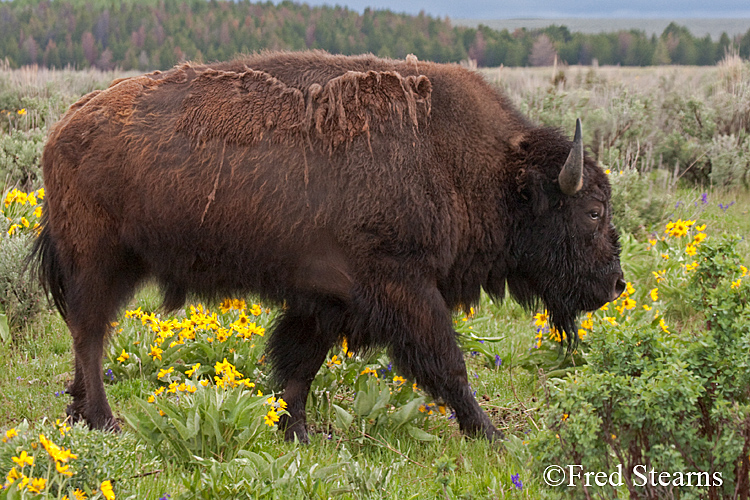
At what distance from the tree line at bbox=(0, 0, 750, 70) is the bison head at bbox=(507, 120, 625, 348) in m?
20.2

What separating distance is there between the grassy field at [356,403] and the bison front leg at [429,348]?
15cm

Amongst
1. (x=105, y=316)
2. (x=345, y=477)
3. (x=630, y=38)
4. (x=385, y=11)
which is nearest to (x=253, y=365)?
(x=105, y=316)

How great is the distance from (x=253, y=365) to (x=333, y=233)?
133cm

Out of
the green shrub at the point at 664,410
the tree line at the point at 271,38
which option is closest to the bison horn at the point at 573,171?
the green shrub at the point at 664,410

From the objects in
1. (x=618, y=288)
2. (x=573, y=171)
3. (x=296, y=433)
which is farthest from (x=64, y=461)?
(x=618, y=288)

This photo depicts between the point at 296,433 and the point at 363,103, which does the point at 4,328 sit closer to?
the point at 296,433

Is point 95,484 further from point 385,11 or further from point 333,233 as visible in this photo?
point 385,11

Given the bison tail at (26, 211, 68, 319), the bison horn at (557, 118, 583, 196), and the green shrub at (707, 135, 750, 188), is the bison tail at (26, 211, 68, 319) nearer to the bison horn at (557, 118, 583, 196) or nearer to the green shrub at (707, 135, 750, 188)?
the bison horn at (557, 118, 583, 196)

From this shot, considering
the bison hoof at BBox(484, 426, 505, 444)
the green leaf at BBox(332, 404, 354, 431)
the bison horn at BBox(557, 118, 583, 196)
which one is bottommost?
the bison hoof at BBox(484, 426, 505, 444)

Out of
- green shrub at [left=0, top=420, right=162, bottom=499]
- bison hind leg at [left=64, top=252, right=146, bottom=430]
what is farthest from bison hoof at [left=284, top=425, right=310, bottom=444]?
green shrub at [left=0, top=420, right=162, bottom=499]

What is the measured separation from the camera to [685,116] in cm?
1223

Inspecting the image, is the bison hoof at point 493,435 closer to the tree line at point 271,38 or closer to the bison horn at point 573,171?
the bison horn at point 573,171

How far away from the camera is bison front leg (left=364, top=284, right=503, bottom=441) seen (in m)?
3.72

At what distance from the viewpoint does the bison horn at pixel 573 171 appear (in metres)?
3.74
